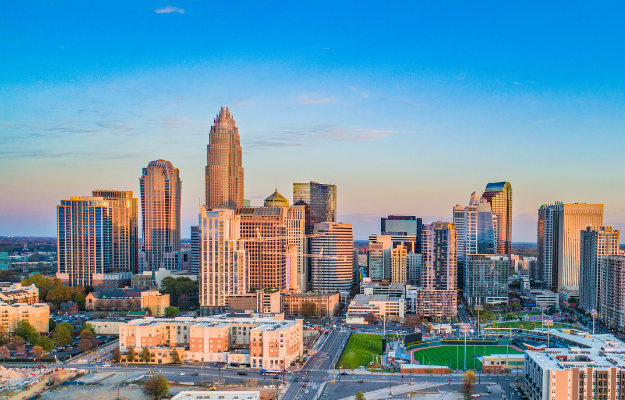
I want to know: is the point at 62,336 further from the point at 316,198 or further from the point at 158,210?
the point at 316,198

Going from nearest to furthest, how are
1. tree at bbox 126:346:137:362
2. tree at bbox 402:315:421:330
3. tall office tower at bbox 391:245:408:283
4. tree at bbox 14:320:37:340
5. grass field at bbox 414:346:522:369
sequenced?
1. tree at bbox 126:346:137:362
2. grass field at bbox 414:346:522:369
3. tree at bbox 14:320:37:340
4. tree at bbox 402:315:421:330
5. tall office tower at bbox 391:245:408:283

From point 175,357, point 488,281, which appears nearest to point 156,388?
point 175,357

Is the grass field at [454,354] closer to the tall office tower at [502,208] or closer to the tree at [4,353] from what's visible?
the tree at [4,353]

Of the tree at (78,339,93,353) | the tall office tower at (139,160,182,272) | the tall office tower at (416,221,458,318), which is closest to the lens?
the tree at (78,339,93,353)

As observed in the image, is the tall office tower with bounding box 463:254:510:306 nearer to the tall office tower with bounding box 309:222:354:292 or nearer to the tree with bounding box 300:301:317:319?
the tall office tower with bounding box 309:222:354:292

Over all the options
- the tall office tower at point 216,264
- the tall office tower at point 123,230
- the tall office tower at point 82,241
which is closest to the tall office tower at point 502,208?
the tall office tower at point 123,230

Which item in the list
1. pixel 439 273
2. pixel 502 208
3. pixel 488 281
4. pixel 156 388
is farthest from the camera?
pixel 502 208

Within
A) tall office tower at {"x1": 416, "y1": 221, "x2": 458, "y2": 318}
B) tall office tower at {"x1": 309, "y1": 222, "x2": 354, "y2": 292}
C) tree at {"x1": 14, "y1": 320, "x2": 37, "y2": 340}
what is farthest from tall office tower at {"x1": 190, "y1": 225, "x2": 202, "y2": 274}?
tree at {"x1": 14, "y1": 320, "x2": 37, "y2": 340}
